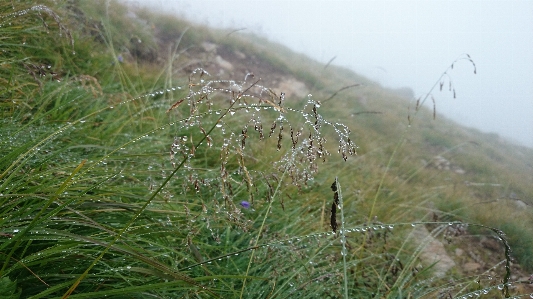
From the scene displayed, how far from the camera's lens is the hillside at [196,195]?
930 millimetres

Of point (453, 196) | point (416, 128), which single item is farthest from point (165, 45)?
point (416, 128)

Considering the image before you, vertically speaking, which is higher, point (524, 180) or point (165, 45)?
point (165, 45)

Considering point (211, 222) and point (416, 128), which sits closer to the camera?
point (211, 222)

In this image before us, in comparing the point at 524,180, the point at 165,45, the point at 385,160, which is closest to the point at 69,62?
the point at 165,45

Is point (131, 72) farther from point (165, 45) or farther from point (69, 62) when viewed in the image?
point (165, 45)

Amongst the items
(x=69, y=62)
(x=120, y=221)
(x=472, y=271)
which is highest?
(x=69, y=62)

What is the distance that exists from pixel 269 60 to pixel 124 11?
14.0ft

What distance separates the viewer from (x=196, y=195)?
180 cm

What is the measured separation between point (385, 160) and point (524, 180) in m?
1.91

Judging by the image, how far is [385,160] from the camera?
17.0 feet

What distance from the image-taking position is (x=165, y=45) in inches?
230

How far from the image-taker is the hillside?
0.93 metres

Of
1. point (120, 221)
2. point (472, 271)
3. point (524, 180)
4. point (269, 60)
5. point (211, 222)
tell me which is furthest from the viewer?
point (269, 60)

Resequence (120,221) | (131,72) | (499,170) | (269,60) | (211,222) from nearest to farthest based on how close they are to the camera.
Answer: (120,221)
(211,222)
(131,72)
(499,170)
(269,60)
